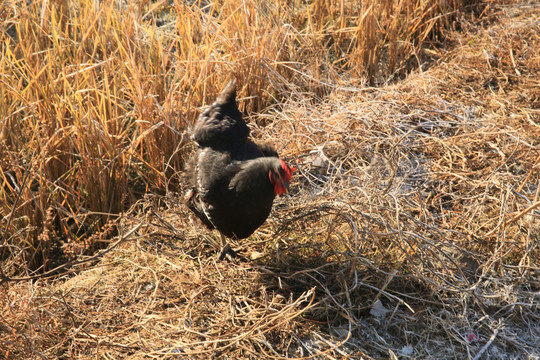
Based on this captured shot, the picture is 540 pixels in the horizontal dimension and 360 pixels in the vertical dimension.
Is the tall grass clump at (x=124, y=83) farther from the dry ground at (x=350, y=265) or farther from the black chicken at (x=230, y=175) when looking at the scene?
the black chicken at (x=230, y=175)

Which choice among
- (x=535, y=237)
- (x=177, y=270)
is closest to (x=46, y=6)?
(x=177, y=270)

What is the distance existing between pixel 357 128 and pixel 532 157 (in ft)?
3.82

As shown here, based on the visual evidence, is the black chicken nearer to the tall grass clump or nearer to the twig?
the tall grass clump

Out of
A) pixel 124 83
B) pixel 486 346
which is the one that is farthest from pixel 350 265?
pixel 124 83

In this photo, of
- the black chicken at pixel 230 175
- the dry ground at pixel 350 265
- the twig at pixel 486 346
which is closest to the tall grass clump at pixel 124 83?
the dry ground at pixel 350 265

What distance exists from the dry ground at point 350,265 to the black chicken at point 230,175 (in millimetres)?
321

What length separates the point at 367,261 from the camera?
2834 mm

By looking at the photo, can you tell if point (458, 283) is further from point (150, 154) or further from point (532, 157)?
point (150, 154)

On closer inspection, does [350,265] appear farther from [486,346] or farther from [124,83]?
[124,83]

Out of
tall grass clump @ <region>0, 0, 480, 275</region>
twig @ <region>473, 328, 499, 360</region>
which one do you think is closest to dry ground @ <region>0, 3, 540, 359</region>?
twig @ <region>473, 328, 499, 360</region>

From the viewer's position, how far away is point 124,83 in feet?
12.8

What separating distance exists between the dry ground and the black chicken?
0.32 m

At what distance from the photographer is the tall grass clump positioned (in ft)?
11.0

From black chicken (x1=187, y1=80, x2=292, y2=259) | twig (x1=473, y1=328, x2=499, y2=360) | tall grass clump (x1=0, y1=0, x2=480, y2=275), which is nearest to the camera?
twig (x1=473, y1=328, x2=499, y2=360)
